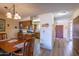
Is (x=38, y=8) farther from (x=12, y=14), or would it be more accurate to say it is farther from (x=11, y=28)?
(x=11, y=28)

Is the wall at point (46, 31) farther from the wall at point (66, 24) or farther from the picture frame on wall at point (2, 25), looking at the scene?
the picture frame on wall at point (2, 25)

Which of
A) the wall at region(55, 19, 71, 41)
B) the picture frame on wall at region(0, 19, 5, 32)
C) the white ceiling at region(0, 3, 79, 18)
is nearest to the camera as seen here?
the white ceiling at region(0, 3, 79, 18)

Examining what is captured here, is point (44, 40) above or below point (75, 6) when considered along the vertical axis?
below

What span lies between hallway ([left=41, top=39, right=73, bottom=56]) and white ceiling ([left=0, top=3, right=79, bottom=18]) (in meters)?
0.64

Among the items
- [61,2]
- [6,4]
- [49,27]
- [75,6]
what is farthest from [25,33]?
[75,6]

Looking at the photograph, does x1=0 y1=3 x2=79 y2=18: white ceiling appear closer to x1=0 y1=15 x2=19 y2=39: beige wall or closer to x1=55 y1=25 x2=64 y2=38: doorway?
x1=0 y1=15 x2=19 y2=39: beige wall

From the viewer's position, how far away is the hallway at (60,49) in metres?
2.11

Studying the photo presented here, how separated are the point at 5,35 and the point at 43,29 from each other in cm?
73

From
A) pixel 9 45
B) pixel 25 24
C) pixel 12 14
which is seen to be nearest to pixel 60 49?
pixel 25 24

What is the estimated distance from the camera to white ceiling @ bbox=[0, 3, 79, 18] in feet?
6.72

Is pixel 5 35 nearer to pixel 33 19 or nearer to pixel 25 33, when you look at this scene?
pixel 25 33

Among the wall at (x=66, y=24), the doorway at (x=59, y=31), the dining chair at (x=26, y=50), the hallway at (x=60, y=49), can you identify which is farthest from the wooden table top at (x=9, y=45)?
the wall at (x=66, y=24)

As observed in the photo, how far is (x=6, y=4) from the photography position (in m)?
2.03

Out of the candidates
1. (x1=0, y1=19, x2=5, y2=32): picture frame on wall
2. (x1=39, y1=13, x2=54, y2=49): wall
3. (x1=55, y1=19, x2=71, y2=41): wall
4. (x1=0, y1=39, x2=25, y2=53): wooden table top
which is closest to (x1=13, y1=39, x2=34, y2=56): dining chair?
(x1=0, y1=39, x2=25, y2=53): wooden table top
